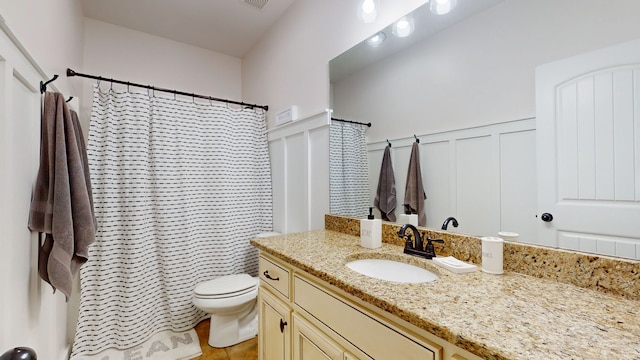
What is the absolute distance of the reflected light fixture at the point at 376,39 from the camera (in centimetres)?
147

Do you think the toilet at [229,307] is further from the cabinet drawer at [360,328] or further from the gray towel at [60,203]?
the cabinet drawer at [360,328]

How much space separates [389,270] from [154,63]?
2872 mm

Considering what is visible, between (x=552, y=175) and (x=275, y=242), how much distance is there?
1.20 meters

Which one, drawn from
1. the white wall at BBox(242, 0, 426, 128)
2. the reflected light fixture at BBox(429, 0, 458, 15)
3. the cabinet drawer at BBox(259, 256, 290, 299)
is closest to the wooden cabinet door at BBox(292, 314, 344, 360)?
the cabinet drawer at BBox(259, 256, 290, 299)

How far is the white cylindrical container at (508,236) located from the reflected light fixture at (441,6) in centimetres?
98

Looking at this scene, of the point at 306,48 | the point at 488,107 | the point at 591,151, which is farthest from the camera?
the point at 306,48

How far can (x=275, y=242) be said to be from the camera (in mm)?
1417

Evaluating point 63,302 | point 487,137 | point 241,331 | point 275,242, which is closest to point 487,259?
point 487,137

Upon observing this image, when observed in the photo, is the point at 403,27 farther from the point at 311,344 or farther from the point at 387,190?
the point at 311,344

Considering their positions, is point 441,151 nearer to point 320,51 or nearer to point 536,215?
point 536,215

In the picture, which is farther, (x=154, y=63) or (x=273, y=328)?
(x=154, y=63)

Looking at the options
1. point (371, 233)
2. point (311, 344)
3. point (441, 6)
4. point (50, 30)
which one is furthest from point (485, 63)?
point (50, 30)

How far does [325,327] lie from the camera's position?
96cm

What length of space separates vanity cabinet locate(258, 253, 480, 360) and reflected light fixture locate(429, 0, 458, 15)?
4.20 feet
